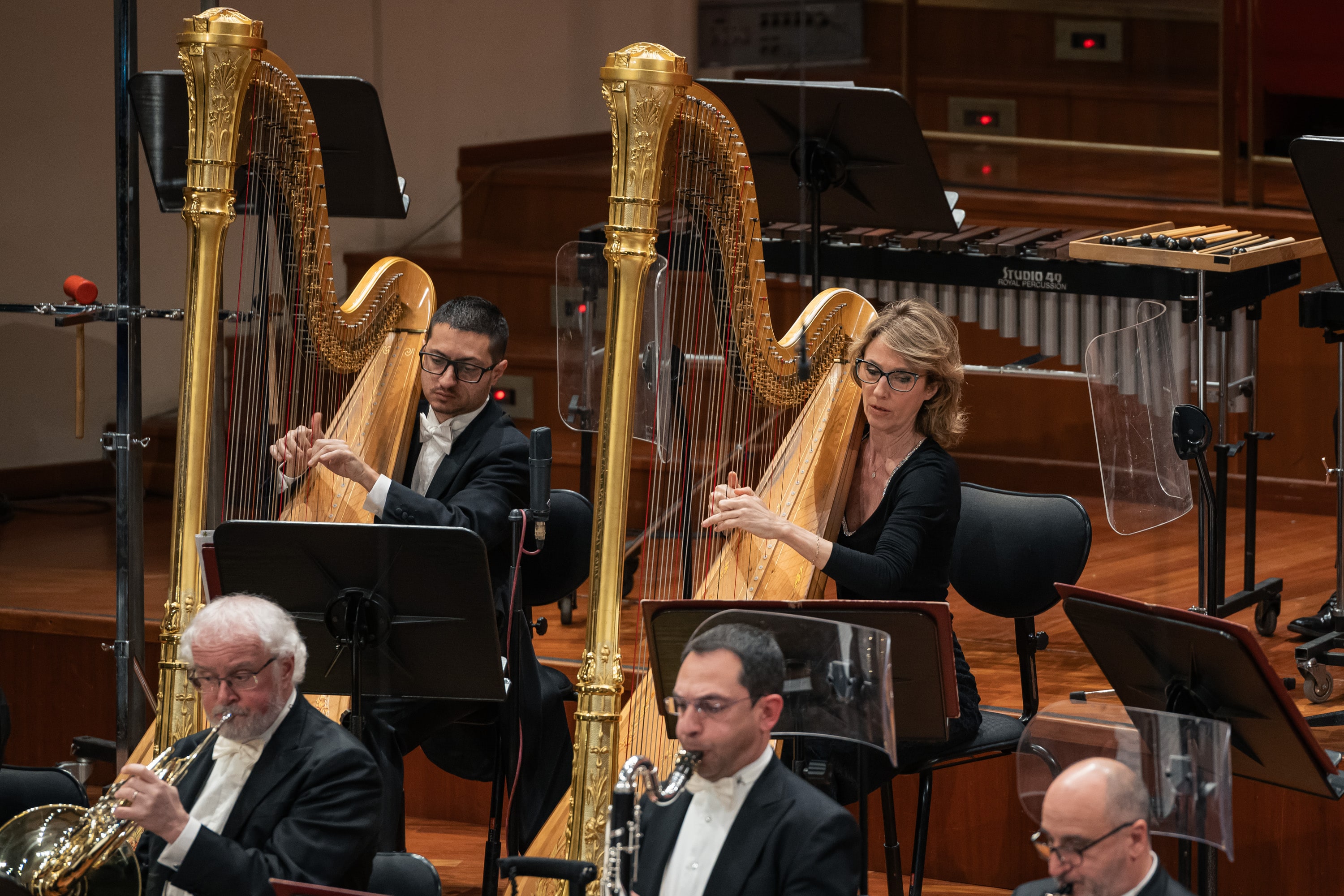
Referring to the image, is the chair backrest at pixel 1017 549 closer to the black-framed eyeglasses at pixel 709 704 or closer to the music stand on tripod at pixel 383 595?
the music stand on tripod at pixel 383 595

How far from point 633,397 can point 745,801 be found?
0.74m

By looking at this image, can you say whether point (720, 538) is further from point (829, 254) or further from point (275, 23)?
point (275, 23)

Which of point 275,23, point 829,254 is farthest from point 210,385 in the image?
point 275,23

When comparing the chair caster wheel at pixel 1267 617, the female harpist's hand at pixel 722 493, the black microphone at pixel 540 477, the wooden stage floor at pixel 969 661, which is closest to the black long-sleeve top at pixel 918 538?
the female harpist's hand at pixel 722 493

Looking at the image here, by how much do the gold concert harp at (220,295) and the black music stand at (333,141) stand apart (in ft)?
1.37

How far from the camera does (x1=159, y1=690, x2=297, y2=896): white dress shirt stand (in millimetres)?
3012

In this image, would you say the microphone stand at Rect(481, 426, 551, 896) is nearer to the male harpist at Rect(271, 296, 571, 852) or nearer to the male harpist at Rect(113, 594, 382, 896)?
the male harpist at Rect(271, 296, 571, 852)

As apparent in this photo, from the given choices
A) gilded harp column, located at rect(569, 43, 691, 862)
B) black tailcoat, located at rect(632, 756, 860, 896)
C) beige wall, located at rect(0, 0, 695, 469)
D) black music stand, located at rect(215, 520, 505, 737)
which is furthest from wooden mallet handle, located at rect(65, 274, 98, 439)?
black tailcoat, located at rect(632, 756, 860, 896)

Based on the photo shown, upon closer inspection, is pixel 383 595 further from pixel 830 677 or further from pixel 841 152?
pixel 841 152

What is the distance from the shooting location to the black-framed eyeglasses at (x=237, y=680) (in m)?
2.96

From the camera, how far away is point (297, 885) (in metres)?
2.60

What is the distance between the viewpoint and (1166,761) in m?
2.61

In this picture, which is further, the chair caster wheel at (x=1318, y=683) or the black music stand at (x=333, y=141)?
the chair caster wheel at (x=1318, y=683)

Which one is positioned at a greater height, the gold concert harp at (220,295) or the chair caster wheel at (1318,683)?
the gold concert harp at (220,295)
